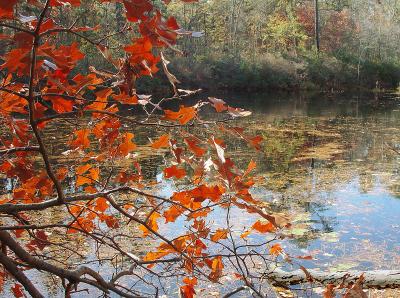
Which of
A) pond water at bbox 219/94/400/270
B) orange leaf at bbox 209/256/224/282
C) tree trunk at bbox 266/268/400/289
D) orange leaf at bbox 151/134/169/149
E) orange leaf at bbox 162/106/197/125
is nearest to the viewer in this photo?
orange leaf at bbox 162/106/197/125

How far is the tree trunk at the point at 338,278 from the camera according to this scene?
368 cm

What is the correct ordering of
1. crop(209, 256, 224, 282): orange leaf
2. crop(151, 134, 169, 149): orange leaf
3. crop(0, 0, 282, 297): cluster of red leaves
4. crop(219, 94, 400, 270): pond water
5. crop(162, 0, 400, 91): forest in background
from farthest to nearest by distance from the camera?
crop(162, 0, 400, 91): forest in background
crop(219, 94, 400, 270): pond water
crop(209, 256, 224, 282): orange leaf
crop(151, 134, 169, 149): orange leaf
crop(0, 0, 282, 297): cluster of red leaves

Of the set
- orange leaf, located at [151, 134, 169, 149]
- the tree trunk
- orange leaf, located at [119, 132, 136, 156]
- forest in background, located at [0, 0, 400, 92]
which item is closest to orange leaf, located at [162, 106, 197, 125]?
orange leaf, located at [151, 134, 169, 149]

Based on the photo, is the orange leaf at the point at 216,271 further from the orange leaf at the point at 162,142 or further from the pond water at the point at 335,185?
the orange leaf at the point at 162,142

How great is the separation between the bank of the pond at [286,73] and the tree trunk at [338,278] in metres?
18.8

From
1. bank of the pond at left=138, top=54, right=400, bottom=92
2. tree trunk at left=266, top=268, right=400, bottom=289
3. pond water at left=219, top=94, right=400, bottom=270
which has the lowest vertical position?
tree trunk at left=266, top=268, right=400, bottom=289

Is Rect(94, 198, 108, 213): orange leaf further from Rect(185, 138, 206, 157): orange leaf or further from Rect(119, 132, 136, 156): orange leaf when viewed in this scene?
Rect(185, 138, 206, 157): orange leaf

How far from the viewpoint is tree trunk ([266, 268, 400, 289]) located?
145 inches

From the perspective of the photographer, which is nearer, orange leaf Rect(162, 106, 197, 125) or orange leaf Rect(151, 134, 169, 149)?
orange leaf Rect(162, 106, 197, 125)

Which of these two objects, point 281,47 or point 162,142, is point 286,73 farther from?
point 162,142

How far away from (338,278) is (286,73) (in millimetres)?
22645

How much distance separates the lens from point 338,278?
144 inches

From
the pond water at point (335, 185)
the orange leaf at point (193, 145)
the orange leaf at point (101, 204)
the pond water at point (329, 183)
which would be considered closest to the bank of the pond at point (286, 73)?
the pond water at point (329, 183)

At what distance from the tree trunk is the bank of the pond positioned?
18825 millimetres
